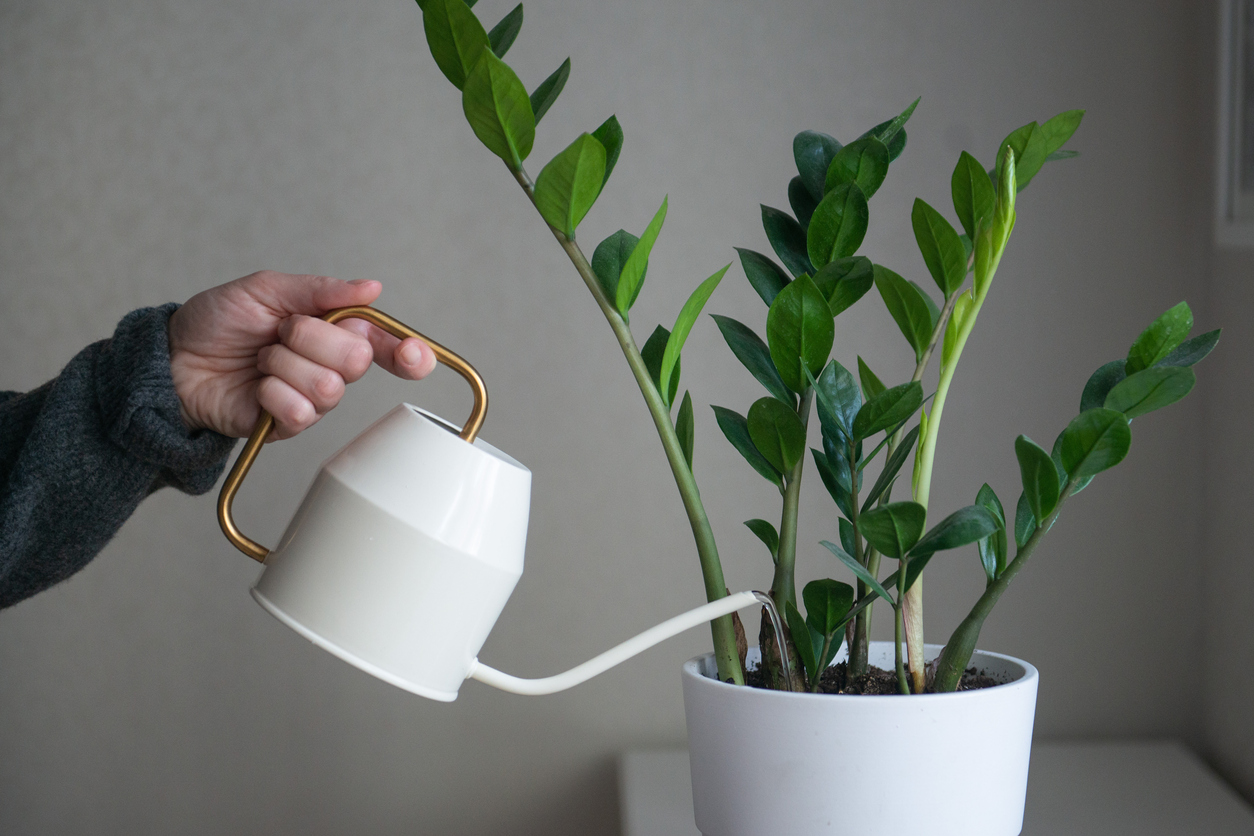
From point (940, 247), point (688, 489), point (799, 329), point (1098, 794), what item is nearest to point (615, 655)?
point (688, 489)

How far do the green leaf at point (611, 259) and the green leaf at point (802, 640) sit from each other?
24 centimetres

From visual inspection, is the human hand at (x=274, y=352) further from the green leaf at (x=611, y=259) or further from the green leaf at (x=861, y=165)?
the green leaf at (x=861, y=165)

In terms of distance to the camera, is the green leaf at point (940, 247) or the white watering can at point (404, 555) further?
the green leaf at point (940, 247)

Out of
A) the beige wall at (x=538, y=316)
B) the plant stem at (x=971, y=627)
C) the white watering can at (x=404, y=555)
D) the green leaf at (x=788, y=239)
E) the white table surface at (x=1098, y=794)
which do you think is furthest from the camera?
the beige wall at (x=538, y=316)

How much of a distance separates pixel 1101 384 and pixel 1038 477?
0.10 metres

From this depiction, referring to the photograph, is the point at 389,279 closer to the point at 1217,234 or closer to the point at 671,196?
the point at 671,196

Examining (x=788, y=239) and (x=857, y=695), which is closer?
(x=857, y=695)

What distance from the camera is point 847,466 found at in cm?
62

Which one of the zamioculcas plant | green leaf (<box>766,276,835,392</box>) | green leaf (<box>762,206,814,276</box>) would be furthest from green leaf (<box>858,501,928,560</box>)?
green leaf (<box>762,206,814,276</box>)

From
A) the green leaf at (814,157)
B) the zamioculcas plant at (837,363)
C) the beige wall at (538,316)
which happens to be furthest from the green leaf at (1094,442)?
the beige wall at (538,316)

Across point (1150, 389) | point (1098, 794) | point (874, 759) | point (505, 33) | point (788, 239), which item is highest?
point (505, 33)

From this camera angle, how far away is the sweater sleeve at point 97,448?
0.72 meters

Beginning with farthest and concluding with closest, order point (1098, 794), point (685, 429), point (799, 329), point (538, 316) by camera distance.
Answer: point (538, 316) < point (1098, 794) < point (685, 429) < point (799, 329)

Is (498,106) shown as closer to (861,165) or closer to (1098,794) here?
(861,165)
